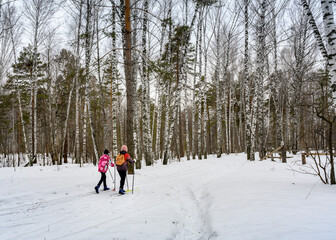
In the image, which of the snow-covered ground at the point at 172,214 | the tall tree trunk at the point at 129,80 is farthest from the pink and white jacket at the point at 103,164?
the tall tree trunk at the point at 129,80

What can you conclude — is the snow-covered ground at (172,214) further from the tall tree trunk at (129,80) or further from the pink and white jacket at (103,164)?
the tall tree trunk at (129,80)

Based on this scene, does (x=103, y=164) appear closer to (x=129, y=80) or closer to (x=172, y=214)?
(x=172, y=214)

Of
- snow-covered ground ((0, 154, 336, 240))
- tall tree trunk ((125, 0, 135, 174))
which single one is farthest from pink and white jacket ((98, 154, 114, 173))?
tall tree trunk ((125, 0, 135, 174))

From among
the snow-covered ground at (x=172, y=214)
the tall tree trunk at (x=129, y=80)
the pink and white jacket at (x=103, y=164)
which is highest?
the tall tree trunk at (x=129, y=80)

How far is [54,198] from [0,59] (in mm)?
15206

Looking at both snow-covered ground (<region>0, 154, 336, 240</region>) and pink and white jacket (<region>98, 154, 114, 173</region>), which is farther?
pink and white jacket (<region>98, 154, 114, 173</region>)

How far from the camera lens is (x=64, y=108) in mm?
20312

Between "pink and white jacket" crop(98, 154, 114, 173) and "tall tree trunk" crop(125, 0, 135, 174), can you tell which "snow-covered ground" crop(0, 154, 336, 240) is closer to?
"pink and white jacket" crop(98, 154, 114, 173)

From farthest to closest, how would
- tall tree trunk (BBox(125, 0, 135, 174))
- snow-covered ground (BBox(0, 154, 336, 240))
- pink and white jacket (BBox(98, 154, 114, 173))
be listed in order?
tall tree trunk (BBox(125, 0, 135, 174))
pink and white jacket (BBox(98, 154, 114, 173))
snow-covered ground (BBox(0, 154, 336, 240))

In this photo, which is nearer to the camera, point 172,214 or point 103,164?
point 172,214

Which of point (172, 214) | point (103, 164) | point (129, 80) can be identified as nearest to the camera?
point (172, 214)

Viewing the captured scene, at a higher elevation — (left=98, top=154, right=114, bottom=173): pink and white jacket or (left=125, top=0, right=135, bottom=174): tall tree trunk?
(left=125, top=0, right=135, bottom=174): tall tree trunk

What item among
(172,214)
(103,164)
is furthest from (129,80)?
(172,214)

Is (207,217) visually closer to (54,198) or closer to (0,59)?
(54,198)
